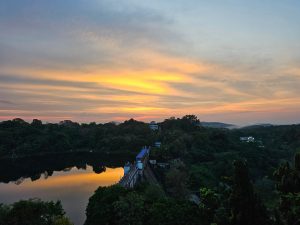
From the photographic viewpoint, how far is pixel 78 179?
69.8 m

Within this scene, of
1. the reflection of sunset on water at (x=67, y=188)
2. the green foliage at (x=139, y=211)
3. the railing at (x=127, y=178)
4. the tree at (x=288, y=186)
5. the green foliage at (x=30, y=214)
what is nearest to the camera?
the tree at (x=288, y=186)

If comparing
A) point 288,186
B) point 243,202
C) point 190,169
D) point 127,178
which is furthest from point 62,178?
point 288,186

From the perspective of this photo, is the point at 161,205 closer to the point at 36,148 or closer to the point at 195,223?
the point at 195,223

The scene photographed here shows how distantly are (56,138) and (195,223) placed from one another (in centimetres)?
10600

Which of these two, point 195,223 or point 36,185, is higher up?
point 195,223

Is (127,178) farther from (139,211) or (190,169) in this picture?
(190,169)

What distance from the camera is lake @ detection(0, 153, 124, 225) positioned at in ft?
167

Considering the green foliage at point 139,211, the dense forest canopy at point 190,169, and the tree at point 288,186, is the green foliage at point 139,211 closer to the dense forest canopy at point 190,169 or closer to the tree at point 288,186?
the dense forest canopy at point 190,169

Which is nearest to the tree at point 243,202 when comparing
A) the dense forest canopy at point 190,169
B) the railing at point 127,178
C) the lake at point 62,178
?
the dense forest canopy at point 190,169

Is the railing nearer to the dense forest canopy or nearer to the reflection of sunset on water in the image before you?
the dense forest canopy

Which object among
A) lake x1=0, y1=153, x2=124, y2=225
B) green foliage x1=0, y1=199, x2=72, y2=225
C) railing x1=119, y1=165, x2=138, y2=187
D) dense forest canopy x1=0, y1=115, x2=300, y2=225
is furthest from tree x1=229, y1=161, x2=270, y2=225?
lake x1=0, y1=153, x2=124, y2=225

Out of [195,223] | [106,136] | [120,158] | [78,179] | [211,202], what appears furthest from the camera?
[106,136]

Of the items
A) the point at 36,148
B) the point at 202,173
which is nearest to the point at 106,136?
the point at 36,148

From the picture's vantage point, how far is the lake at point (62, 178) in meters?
50.8
